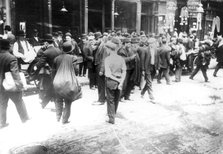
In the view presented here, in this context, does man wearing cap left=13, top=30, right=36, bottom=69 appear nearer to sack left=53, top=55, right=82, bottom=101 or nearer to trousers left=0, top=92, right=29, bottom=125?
trousers left=0, top=92, right=29, bottom=125

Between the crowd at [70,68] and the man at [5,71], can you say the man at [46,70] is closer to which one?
the crowd at [70,68]

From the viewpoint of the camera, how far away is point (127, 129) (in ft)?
22.9

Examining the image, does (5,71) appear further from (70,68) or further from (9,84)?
(70,68)

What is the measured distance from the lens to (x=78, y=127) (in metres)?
6.95

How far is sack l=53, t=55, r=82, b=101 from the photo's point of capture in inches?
257

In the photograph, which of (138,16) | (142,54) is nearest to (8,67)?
(142,54)

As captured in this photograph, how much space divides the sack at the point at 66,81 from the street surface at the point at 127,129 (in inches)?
33.4

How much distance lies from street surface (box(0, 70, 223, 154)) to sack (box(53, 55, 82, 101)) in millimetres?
849

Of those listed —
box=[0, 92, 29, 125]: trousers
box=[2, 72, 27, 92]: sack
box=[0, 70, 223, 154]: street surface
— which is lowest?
box=[0, 70, 223, 154]: street surface

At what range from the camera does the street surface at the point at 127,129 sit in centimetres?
589

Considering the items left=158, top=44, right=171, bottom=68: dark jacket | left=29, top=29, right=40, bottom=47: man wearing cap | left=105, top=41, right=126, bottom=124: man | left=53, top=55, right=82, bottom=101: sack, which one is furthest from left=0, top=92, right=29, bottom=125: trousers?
left=29, top=29, right=40, bottom=47: man wearing cap

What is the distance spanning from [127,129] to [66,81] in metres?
1.84

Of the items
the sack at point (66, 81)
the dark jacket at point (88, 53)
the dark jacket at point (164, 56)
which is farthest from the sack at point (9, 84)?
the dark jacket at point (164, 56)

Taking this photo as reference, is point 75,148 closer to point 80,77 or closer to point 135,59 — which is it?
point 135,59
